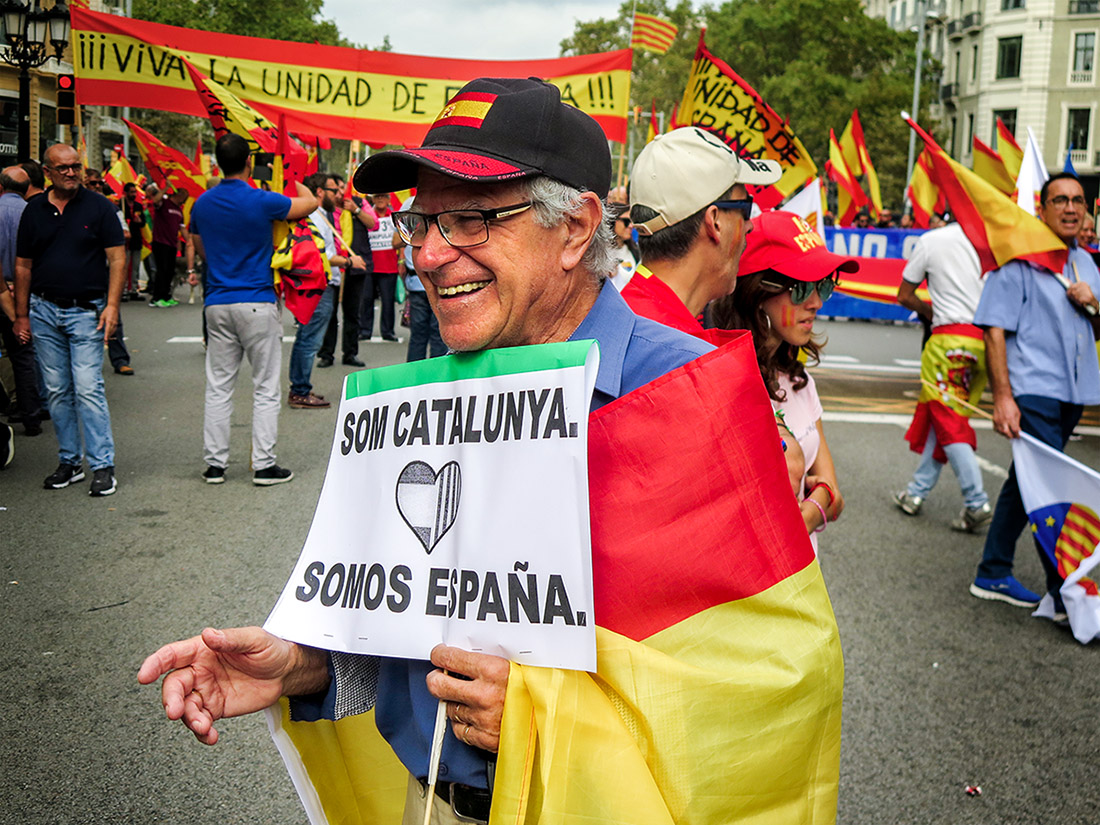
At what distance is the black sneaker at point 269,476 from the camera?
716 cm

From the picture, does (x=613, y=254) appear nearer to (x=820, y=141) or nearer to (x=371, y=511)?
(x=371, y=511)

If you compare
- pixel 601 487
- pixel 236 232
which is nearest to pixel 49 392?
pixel 236 232

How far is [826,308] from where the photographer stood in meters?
16.3

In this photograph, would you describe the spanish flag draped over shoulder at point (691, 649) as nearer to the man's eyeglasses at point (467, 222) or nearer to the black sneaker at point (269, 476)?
the man's eyeglasses at point (467, 222)

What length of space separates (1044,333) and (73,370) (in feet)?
19.0

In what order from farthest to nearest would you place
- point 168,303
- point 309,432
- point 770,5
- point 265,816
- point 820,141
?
1. point 770,5
2. point 820,141
3. point 168,303
4. point 309,432
5. point 265,816

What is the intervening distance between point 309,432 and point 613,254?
7.32 metres

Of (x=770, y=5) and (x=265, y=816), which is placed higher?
(x=770, y=5)

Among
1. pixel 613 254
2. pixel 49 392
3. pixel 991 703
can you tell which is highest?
pixel 613 254

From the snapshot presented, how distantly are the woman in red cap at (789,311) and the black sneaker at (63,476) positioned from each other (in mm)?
5220

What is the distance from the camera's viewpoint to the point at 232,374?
284 inches

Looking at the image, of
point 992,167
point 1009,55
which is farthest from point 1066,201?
point 1009,55

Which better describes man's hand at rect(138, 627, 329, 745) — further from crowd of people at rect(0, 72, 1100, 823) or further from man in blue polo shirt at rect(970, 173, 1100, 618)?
man in blue polo shirt at rect(970, 173, 1100, 618)

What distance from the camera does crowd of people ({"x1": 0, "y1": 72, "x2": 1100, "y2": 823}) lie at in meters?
1.66
